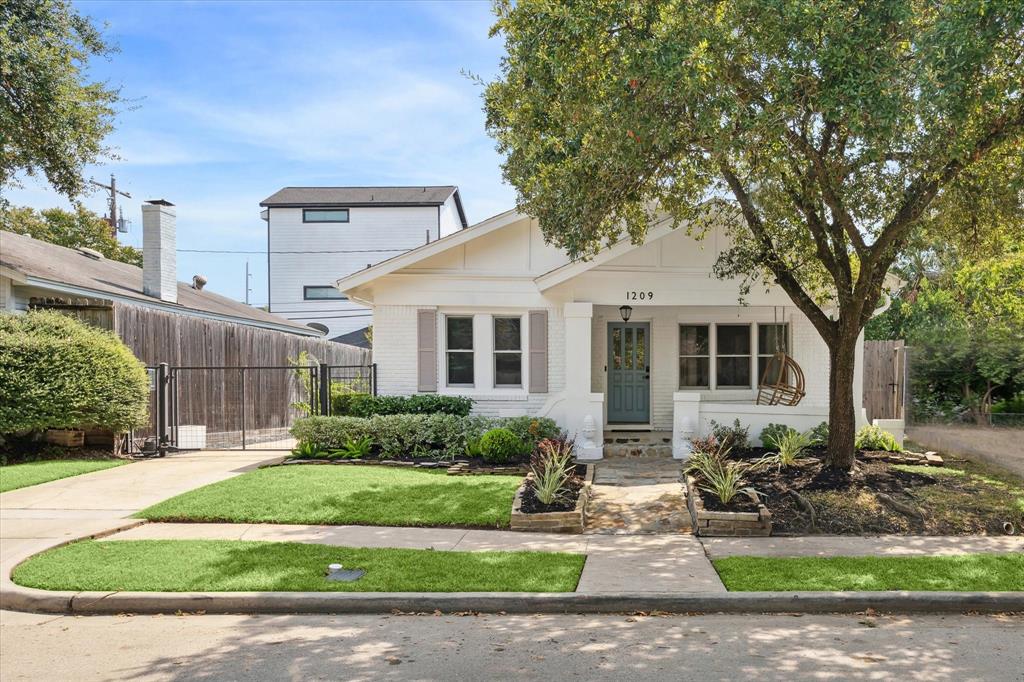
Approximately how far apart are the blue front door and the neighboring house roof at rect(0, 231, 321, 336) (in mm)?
10609

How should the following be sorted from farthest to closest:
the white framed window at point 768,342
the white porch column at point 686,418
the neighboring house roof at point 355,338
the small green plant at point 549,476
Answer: the neighboring house roof at point 355,338
the white framed window at point 768,342
the white porch column at point 686,418
the small green plant at point 549,476

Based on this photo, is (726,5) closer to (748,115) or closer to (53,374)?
(748,115)

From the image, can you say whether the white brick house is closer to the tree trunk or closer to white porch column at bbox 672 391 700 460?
white porch column at bbox 672 391 700 460

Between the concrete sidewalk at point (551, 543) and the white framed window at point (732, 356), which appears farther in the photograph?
the white framed window at point (732, 356)

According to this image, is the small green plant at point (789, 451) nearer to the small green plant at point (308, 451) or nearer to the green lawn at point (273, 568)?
the green lawn at point (273, 568)

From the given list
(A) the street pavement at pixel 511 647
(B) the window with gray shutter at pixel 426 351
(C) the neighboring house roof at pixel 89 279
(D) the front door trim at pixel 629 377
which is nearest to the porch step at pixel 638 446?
(D) the front door trim at pixel 629 377

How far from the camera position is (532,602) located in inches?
241

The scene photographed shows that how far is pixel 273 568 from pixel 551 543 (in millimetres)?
2906

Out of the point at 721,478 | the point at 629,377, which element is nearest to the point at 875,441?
the point at 629,377

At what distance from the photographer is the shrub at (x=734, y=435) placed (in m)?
13.1

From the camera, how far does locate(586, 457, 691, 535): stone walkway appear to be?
29.3 feet

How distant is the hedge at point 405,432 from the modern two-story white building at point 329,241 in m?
21.1

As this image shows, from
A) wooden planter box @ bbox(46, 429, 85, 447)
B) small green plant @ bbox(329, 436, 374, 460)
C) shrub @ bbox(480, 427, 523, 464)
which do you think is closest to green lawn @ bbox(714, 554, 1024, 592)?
shrub @ bbox(480, 427, 523, 464)

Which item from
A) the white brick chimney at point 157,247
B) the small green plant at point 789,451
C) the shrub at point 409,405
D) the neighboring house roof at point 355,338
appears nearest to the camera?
the small green plant at point 789,451
